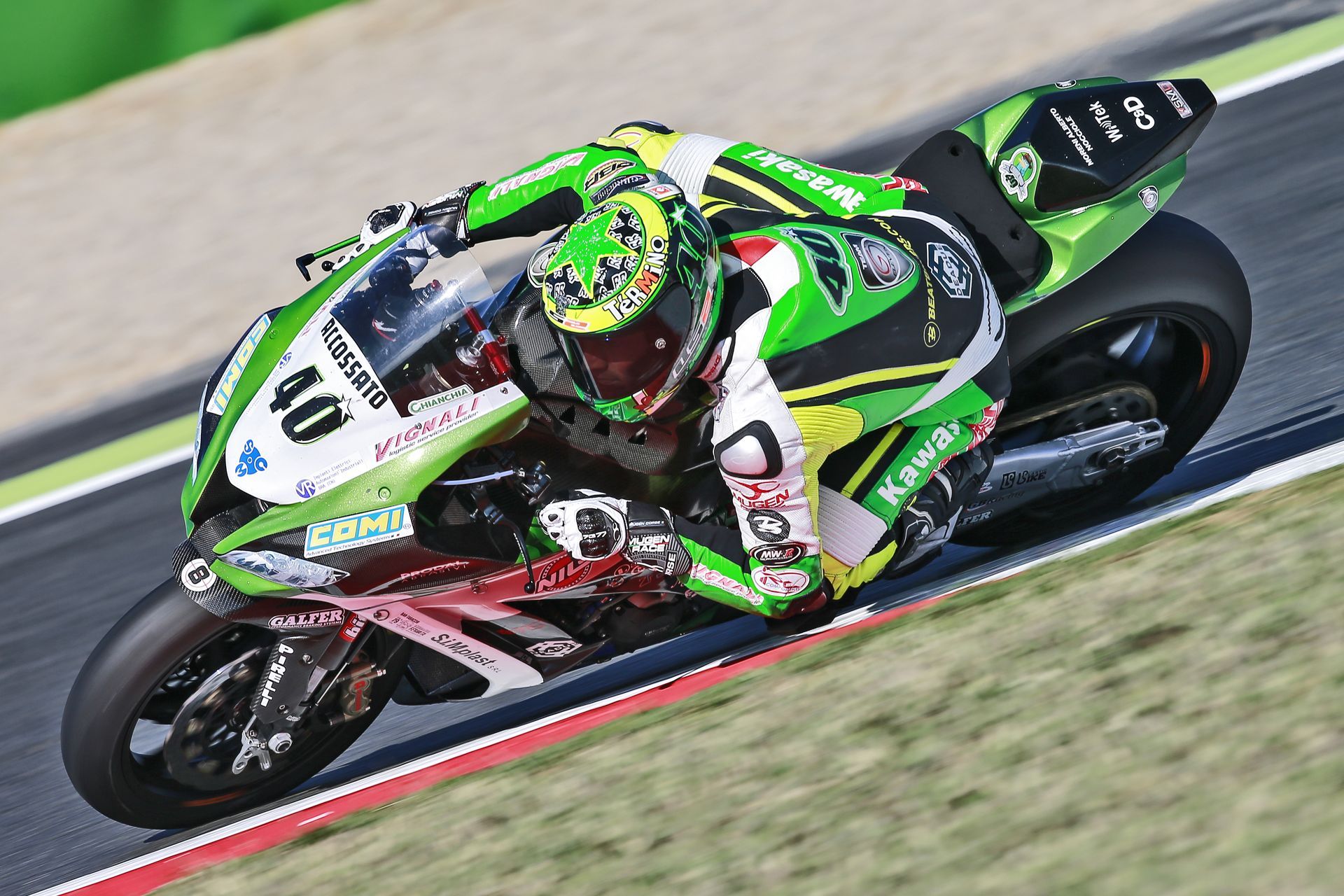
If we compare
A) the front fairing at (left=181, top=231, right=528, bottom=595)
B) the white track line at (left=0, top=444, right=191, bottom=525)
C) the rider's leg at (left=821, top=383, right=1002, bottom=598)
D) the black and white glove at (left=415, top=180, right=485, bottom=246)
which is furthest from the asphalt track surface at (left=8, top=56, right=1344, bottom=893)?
the black and white glove at (left=415, top=180, right=485, bottom=246)

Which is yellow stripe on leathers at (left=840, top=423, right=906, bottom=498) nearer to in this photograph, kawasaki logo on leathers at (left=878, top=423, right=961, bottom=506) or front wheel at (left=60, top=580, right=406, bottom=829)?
kawasaki logo on leathers at (left=878, top=423, right=961, bottom=506)

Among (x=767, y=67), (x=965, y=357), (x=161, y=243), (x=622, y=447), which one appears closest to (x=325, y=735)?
(x=622, y=447)

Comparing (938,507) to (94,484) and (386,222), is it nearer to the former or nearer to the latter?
(386,222)

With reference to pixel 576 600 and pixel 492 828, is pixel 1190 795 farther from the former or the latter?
pixel 576 600

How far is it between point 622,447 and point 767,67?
5.13 meters

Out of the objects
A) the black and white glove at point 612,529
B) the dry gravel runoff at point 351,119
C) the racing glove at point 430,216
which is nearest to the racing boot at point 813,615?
the black and white glove at point 612,529

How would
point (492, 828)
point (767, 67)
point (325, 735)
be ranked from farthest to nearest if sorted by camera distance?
point (767, 67) < point (325, 735) < point (492, 828)

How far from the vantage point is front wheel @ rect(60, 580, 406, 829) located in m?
3.56

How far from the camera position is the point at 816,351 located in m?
3.56

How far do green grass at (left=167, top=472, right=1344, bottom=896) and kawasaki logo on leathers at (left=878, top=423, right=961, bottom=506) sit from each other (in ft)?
1.17

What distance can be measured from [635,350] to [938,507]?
1.27m

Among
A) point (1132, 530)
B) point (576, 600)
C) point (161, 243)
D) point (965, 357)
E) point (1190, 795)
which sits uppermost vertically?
point (965, 357)

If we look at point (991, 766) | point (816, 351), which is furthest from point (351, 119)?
point (991, 766)

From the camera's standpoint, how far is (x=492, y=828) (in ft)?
10.8
